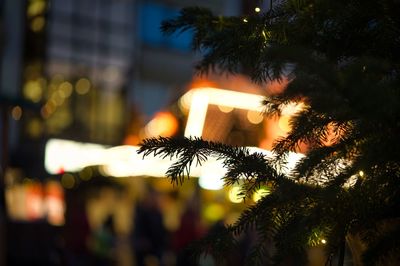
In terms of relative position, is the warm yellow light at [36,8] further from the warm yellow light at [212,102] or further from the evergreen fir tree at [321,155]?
the evergreen fir tree at [321,155]

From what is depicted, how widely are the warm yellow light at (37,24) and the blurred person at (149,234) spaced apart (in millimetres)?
16906

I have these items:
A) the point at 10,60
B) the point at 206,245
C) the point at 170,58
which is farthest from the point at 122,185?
the point at 206,245

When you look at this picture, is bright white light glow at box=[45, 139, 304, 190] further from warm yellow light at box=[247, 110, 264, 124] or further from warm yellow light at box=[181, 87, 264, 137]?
warm yellow light at box=[247, 110, 264, 124]

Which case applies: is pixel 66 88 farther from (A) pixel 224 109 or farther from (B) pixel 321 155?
(B) pixel 321 155

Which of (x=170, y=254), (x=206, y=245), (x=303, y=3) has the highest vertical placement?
(x=303, y=3)

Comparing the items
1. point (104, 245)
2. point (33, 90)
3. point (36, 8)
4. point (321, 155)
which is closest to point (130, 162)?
point (104, 245)

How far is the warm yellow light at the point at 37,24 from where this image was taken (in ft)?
98.9

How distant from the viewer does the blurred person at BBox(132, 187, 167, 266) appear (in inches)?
552

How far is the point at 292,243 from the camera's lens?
8.08ft

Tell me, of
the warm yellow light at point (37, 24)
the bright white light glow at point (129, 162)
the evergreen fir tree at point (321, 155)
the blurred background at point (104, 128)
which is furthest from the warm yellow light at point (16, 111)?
the warm yellow light at point (37, 24)

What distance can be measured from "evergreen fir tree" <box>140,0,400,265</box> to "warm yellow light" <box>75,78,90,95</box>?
40148 mm

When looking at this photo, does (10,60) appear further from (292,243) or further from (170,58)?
(292,243)

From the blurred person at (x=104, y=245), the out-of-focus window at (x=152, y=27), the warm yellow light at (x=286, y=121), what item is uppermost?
the out-of-focus window at (x=152, y=27)

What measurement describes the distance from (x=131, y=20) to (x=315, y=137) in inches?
1659
